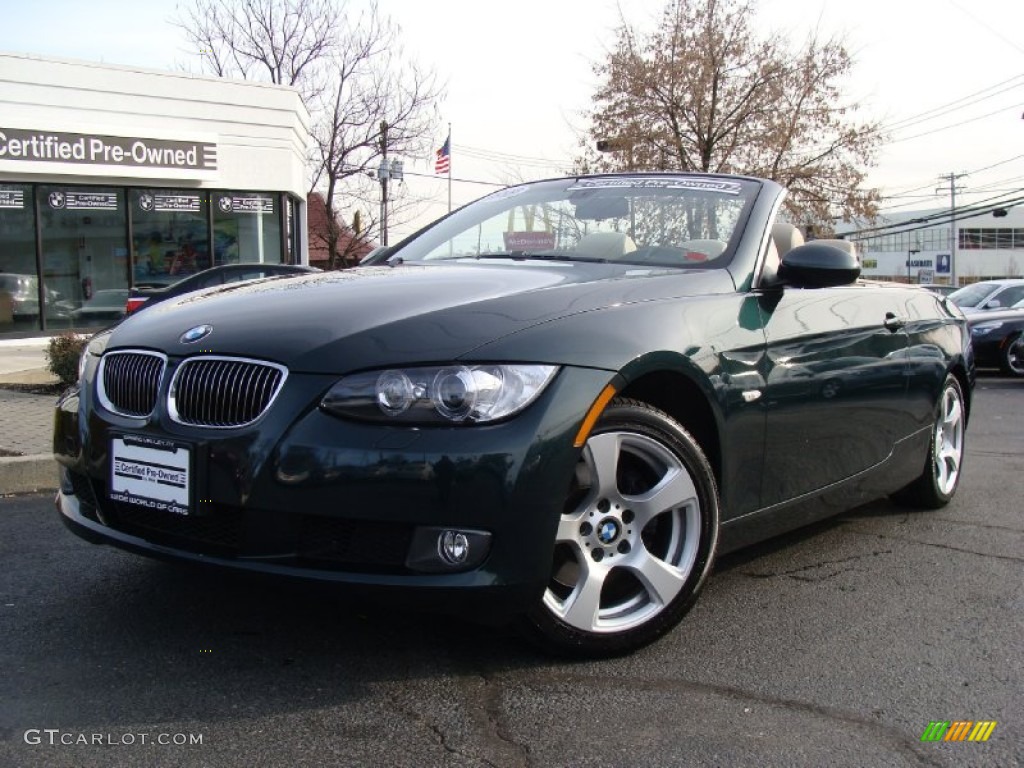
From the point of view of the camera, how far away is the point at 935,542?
4332mm

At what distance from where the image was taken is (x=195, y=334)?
2809 mm

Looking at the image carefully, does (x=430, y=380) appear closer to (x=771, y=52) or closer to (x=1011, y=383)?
(x=1011, y=383)

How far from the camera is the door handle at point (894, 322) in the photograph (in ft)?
13.5

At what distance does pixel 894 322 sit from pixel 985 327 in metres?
10.8

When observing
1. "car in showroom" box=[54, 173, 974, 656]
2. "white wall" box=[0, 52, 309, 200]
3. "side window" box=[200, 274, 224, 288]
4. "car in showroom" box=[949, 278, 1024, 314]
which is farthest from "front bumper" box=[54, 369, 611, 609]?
"white wall" box=[0, 52, 309, 200]

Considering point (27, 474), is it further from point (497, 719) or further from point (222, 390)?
point (497, 719)

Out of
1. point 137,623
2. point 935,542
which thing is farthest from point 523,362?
point 935,542

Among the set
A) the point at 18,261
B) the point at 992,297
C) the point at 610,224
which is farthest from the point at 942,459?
the point at 18,261

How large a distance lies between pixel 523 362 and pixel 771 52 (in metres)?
20.8

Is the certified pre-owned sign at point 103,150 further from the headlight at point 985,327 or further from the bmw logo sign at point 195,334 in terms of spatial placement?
the bmw logo sign at point 195,334

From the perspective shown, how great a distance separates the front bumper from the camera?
241 cm

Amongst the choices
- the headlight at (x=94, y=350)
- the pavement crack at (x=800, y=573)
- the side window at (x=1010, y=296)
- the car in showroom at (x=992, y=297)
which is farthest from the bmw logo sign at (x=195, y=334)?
the side window at (x=1010, y=296)

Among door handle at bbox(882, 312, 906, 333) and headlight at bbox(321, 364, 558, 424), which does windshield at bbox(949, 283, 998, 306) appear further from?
headlight at bbox(321, 364, 558, 424)

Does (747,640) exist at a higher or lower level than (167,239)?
lower
